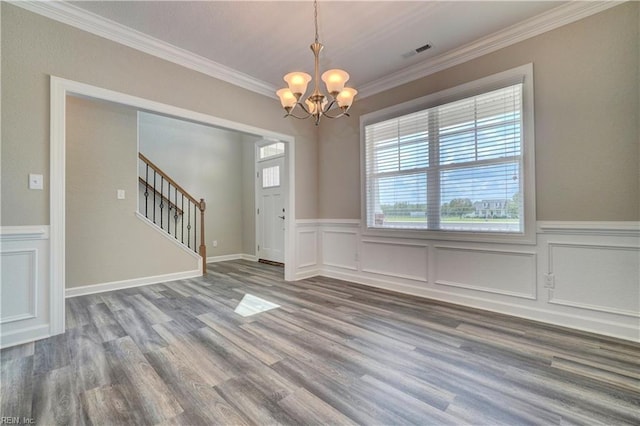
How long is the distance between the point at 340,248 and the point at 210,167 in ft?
11.7

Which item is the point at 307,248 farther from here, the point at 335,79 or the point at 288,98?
the point at 335,79

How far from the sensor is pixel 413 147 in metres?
3.57

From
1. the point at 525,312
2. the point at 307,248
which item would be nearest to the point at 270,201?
the point at 307,248

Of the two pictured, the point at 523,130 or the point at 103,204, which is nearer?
the point at 523,130

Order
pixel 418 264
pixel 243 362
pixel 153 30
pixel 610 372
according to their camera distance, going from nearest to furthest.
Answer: pixel 610 372 < pixel 243 362 < pixel 153 30 < pixel 418 264

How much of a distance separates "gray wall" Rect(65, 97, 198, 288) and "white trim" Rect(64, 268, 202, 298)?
60 mm

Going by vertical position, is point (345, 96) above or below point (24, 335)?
above

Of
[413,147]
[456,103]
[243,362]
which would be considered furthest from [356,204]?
[243,362]

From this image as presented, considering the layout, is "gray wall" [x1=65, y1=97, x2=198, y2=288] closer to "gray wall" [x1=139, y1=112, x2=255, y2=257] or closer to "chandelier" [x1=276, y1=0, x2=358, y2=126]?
"gray wall" [x1=139, y1=112, x2=255, y2=257]

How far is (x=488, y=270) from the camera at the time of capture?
9.68ft

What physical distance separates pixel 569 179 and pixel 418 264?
1.72m

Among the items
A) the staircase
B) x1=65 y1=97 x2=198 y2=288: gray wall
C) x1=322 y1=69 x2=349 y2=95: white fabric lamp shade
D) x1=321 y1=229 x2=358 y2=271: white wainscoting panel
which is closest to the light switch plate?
x1=65 y1=97 x2=198 y2=288: gray wall

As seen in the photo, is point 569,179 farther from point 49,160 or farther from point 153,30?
point 49,160

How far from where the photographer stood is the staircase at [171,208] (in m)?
4.93
